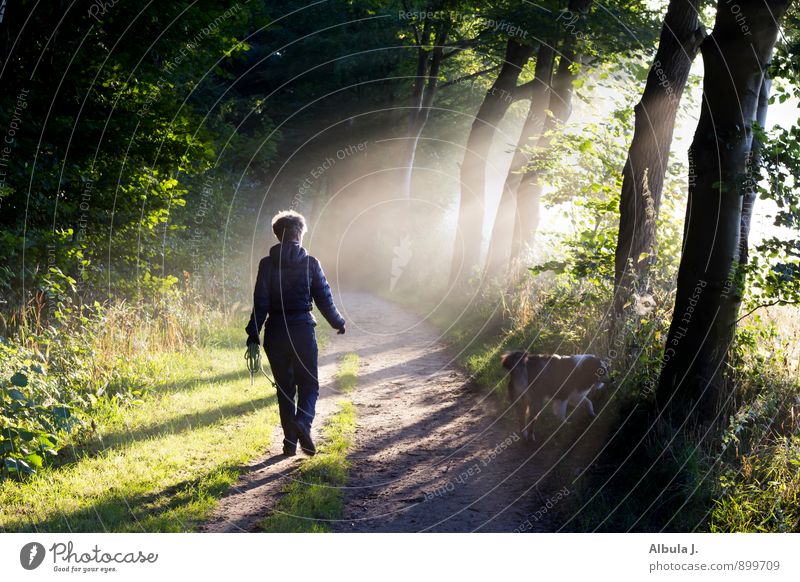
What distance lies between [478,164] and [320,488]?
1739 centimetres

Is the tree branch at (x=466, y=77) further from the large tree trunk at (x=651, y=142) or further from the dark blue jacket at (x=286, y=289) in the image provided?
the dark blue jacket at (x=286, y=289)

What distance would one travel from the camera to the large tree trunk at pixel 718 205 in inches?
265

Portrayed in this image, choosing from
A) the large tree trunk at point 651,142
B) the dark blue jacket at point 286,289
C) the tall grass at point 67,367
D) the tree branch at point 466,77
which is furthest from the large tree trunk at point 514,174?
the dark blue jacket at point 286,289

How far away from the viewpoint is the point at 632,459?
660cm

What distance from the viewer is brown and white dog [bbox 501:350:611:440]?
324 inches

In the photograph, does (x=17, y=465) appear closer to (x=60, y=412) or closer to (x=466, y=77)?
(x=60, y=412)

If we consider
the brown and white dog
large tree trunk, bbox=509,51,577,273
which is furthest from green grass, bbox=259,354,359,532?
large tree trunk, bbox=509,51,577,273

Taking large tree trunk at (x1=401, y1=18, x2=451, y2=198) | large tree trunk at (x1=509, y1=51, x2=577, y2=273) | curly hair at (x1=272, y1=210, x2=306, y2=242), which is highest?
large tree trunk at (x1=401, y1=18, x2=451, y2=198)

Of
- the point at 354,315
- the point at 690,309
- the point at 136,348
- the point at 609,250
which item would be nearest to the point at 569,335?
the point at 609,250

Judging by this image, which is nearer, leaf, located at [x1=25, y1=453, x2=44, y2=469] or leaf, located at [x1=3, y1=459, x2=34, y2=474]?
leaf, located at [x1=3, y1=459, x2=34, y2=474]

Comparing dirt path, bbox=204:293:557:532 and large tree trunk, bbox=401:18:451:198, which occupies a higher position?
large tree trunk, bbox=401:18:451:198

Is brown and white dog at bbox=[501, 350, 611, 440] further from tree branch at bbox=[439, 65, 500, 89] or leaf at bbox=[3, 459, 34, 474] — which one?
tree branch at bbox=[439, 65, 500, 89]

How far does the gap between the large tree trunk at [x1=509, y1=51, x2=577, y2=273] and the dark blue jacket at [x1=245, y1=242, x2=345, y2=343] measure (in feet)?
31.6

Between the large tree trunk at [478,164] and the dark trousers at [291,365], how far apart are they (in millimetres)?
13455
